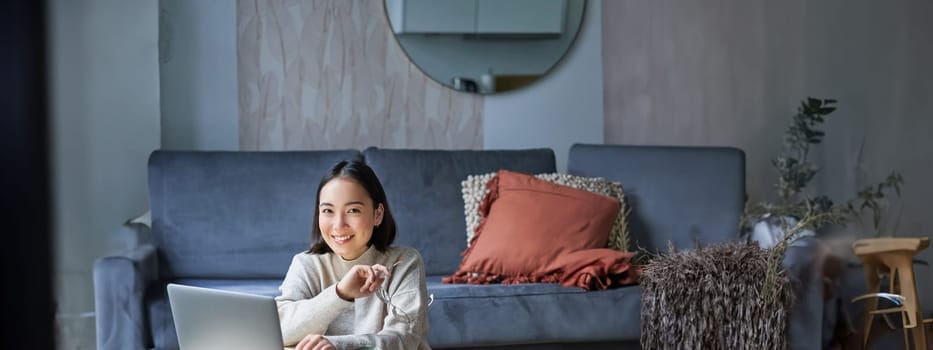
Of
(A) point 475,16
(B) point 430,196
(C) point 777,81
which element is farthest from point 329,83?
(C) point 777,81

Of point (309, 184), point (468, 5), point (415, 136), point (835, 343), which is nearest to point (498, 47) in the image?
point (468, 5)

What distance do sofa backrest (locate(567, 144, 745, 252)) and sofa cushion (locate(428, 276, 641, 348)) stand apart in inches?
19.5

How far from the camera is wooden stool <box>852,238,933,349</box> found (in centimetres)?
349

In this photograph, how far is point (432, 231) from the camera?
126 inches

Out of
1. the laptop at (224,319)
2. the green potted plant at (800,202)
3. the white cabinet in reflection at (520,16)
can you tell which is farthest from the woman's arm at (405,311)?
the white cabinet in reflection at (520,16)

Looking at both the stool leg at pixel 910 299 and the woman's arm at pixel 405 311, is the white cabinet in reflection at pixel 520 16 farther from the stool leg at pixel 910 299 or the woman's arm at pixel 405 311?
the woman's arm at pixel 405 311

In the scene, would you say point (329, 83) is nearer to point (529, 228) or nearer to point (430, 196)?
point (430, 196)

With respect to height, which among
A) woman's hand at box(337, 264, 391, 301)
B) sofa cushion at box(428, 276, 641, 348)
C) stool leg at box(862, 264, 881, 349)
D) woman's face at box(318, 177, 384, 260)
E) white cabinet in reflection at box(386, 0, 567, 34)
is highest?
white cabinet in reflection at box(386, 0, 567, 34)

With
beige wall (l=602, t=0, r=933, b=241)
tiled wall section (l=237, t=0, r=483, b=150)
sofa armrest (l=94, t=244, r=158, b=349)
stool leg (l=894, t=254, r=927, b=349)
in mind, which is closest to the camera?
sofa armrest (l=94, t=244, r=158, b=349)

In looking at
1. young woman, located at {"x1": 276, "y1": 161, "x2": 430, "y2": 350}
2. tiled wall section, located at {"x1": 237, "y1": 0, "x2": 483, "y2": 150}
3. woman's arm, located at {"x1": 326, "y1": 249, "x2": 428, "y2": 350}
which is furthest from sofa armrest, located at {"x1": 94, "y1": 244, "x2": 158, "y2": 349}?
woman's arm, located at {"x1": 326, "y1": 249, "x2": 428, "y2": 350}

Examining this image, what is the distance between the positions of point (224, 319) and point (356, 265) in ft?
1.08

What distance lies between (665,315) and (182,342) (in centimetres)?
174

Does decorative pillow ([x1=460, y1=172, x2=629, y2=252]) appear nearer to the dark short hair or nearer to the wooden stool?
the wooden stool

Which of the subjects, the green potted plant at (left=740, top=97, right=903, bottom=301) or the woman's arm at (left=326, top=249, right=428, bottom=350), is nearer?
the woman's arm at (left=326, top=249, right=428, bottom=350)
